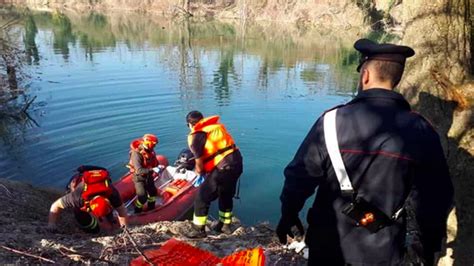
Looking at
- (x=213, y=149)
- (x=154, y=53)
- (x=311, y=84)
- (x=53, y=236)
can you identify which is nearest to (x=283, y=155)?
(x=213, y=149)

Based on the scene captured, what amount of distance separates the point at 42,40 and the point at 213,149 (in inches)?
1002

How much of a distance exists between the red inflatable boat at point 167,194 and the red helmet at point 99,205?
3.12 feet

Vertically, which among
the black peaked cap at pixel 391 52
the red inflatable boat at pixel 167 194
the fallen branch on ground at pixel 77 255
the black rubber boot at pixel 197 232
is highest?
the black peaked cap at pixel 391 52

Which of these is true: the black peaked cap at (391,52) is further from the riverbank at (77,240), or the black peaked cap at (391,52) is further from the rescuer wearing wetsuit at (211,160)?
the rescuer wearing wetsuit at (211,160)

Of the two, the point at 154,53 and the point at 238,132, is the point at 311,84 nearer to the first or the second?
the point at 238,132

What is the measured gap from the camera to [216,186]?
5801mm

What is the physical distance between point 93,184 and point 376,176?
13.1 feet

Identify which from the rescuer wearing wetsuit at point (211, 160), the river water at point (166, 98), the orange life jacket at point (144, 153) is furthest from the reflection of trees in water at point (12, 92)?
the rescuer wearing wetsuit at point (211, 160)

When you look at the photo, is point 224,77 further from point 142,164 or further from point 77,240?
point 77,240

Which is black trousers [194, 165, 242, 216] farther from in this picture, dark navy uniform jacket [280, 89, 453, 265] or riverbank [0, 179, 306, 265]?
dark navy uniform jacket [280, 89, 453, 265]

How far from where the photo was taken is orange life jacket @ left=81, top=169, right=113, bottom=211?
5.33 meters

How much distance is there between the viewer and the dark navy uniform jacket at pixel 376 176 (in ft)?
7.52

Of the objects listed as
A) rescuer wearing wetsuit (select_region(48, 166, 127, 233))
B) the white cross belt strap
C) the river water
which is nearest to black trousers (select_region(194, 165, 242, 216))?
rescuer wearing wetsuit (select_region(48, 166, 127, 233))

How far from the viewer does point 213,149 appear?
5.66 meters
